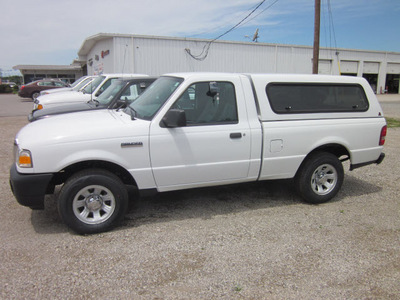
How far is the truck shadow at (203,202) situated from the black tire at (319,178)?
18 cm

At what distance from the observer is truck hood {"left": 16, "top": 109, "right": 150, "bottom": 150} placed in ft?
12.1

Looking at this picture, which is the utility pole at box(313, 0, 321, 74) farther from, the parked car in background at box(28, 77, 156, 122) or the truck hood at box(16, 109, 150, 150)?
the truck hood at box(16, 109, 150, 150)

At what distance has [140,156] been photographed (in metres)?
3.94

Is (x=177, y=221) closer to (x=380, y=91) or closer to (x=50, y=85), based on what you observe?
(x=50, y=85)

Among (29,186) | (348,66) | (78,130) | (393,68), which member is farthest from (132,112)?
(393,68)

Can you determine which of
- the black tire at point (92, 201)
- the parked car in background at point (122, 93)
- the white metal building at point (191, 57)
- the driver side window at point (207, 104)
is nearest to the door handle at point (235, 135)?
the driver side window at point (207, 104)

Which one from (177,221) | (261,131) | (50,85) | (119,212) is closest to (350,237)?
(261,131)

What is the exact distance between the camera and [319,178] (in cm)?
497

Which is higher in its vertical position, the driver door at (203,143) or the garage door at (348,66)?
the garage door at (348,66)

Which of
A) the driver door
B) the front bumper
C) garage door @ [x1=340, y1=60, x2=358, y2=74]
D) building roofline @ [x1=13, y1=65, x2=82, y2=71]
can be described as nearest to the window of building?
the driver door

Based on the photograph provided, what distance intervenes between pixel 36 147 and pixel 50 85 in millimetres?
26006

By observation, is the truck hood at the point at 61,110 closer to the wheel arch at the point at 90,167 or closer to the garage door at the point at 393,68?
the wheel arch at the point at 90,167

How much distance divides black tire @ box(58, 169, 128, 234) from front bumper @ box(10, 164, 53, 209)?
21 cm

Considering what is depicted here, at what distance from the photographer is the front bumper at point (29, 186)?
142 inches
